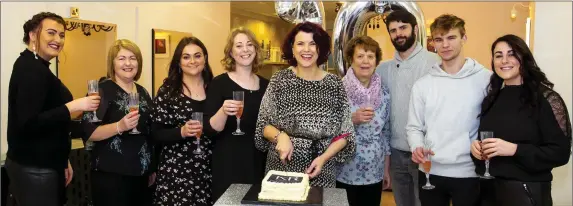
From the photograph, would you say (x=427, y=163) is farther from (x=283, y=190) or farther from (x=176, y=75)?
(x=176, y=75)

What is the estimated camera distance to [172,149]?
8.46ft

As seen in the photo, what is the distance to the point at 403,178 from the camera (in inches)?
113

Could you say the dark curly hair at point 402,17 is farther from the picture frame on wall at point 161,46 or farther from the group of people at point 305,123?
the picture frame on wall at point 161,46

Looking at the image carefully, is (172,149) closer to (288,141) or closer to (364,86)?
(288,141)

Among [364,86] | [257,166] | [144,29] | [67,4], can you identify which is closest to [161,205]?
[257,166]

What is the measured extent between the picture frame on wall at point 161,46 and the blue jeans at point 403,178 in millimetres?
2761

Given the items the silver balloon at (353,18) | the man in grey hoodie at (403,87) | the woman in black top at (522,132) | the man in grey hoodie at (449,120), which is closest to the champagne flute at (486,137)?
the woman in black top at (522,132)

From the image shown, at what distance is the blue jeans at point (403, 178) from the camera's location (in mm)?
2812

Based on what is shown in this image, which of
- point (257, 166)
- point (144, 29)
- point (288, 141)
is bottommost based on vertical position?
point (257, 166)

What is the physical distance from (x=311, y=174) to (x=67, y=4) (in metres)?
2.78

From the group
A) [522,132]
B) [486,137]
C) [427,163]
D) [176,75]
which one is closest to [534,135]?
[522,132]

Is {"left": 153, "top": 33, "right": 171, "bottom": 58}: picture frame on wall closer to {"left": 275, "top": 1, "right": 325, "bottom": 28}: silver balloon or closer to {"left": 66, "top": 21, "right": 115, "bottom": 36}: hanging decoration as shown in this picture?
{"left": 66, "top": 21, "right": 115, "bottom": 36}: hanging decoration

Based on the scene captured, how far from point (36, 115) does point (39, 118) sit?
24 millimetres

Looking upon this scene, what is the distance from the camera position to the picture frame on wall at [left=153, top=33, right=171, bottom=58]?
4711 millimetres
